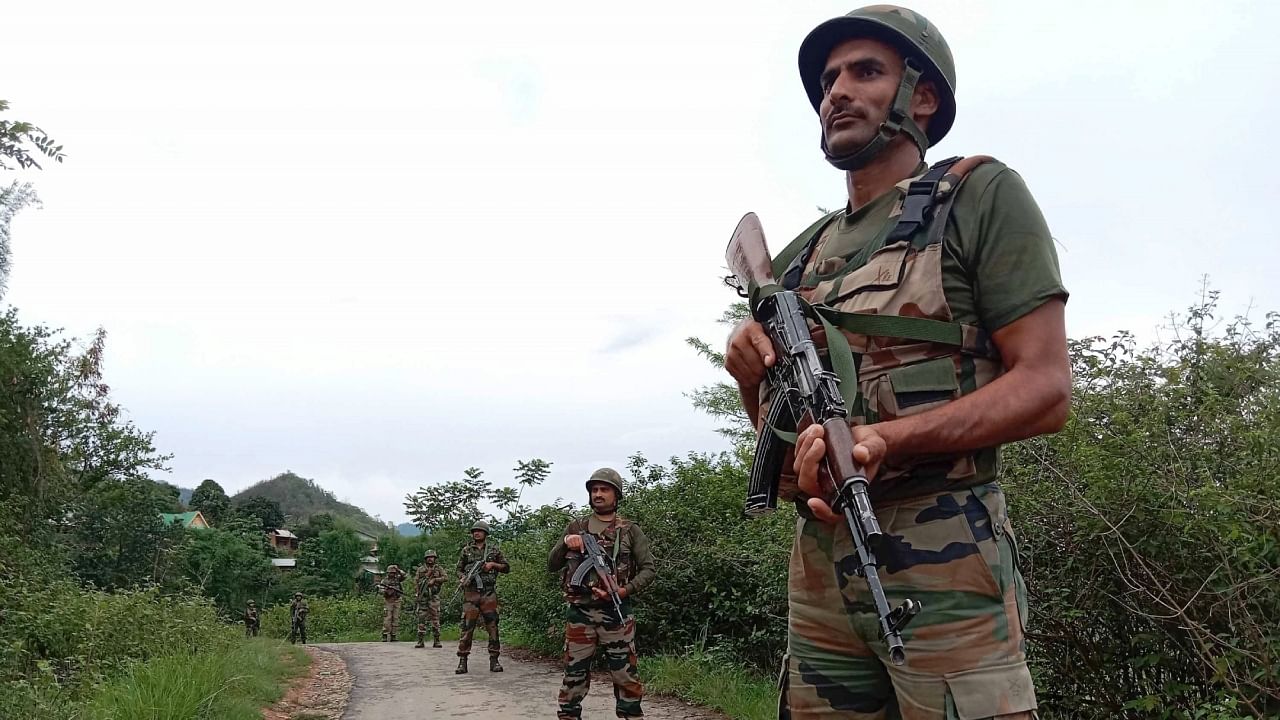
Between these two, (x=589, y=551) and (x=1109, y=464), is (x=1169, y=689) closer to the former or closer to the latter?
(x=1109, y=464)

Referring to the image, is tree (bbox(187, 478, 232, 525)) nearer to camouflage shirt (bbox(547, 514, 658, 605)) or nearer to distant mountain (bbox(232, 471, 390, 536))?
distant mountain (bbox(232, 471, 390, 536))

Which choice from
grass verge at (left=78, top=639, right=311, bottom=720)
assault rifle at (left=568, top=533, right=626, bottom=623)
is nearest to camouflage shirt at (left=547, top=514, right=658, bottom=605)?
assault rifle at (left=568, top=533, right=626, bottom=623)

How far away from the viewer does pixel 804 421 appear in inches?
67.9

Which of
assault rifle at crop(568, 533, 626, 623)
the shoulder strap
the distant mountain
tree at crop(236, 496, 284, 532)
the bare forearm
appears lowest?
the bare forearm

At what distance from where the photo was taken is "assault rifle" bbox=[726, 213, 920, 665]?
1.45 m

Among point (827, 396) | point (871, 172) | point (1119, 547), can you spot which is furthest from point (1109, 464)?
point (827, 396)

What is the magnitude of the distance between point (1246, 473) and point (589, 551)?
14.8 ft

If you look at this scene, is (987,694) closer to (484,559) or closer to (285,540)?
(484,559)

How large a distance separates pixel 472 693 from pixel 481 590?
3.17 meters

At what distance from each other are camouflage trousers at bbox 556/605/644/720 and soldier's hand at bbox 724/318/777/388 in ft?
15.6

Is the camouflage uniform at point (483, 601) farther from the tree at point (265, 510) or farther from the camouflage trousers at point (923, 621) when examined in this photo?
the tree at point (265, 510)

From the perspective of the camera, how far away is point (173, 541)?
32.5 m

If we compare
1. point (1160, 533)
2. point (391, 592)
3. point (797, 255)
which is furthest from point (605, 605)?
point (391, 592)

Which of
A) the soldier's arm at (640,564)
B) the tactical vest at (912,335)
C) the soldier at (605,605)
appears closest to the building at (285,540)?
the soldier at (605,605)
